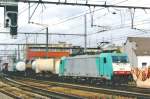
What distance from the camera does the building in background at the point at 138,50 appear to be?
75500mm

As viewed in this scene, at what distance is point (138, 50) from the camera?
3130 inches

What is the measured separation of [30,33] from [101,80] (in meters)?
17.9

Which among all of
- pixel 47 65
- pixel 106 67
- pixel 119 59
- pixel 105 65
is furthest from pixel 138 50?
pixel 106 67

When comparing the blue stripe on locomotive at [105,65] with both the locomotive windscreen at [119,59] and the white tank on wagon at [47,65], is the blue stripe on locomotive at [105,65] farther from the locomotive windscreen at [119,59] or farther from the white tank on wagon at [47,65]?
the white tank on wagon at [47,65]

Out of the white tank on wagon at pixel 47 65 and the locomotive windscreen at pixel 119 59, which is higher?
the locomotive windscreen at pixel 119 59

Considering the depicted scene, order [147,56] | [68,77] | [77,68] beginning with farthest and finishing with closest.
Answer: [147,56], [68,77], [77,68]

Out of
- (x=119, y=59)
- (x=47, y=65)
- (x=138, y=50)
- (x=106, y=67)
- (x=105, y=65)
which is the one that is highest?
(x=138, y=50)

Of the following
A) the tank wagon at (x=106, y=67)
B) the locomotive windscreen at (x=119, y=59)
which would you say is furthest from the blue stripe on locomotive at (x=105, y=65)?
the locomotive windscreen at (x=119, y=59)

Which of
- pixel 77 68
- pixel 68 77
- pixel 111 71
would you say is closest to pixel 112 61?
pixel 111 71

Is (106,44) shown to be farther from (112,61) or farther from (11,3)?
(11,3)

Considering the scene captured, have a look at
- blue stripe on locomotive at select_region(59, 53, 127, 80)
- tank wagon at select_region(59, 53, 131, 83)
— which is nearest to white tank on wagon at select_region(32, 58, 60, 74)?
tank wagon at select_region(59, 53, 131, 83)

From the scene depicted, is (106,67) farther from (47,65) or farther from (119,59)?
(47,65)

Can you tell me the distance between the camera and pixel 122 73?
4212cm

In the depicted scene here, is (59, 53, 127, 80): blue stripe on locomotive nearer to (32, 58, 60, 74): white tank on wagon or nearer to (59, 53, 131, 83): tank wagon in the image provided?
(59, 53, 131, 83): tank wagon
